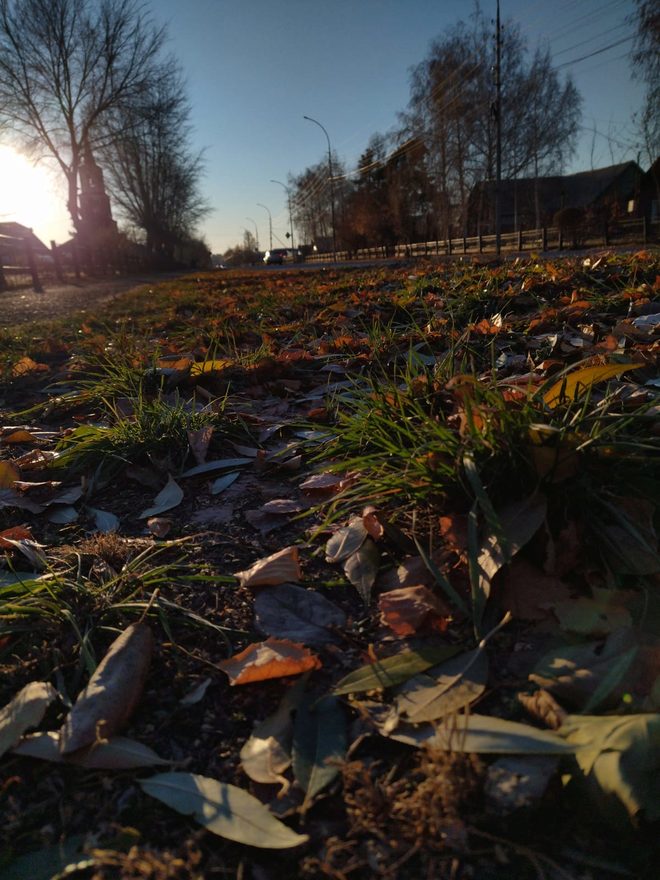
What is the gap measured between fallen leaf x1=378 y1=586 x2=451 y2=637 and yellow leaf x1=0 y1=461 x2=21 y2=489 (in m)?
1.42

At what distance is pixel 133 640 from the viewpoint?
43.2 inches

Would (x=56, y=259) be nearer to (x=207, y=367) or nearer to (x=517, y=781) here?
(x=207, y=367)

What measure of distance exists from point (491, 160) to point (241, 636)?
4343 cm

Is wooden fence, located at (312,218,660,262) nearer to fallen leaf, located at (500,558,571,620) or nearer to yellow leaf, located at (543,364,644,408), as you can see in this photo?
yellow leaf, located at (543,364,644,408)

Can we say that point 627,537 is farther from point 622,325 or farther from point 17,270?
point 17,270

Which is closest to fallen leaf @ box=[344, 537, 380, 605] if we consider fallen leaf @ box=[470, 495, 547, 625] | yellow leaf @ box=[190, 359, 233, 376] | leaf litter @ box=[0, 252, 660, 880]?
leaf litter @ box=[0, 252, 660, 880]

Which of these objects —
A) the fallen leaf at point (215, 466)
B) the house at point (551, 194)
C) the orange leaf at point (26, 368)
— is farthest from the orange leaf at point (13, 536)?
the house at point (551, 194)

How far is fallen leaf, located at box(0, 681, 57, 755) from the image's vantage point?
36.9 inches

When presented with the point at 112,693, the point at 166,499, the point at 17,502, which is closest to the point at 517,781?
the point at 112,693

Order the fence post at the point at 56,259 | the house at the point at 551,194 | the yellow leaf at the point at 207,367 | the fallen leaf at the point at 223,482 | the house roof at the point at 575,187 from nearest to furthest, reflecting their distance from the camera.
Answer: the fallen leaf at the point at 223,482 → the yellow leaf at the point at 207,367 → the fence post at the point at 56,259 → the house at the point at 551,194 → the house roof at the point at 575,187

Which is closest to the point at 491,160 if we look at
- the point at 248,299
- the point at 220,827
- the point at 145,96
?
the point at 145,96

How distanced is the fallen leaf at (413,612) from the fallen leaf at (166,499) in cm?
87

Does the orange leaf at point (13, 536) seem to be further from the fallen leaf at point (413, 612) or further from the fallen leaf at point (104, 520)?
the fallen leaf at point (413, 612)

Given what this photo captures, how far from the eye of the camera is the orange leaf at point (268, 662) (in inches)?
39.8
